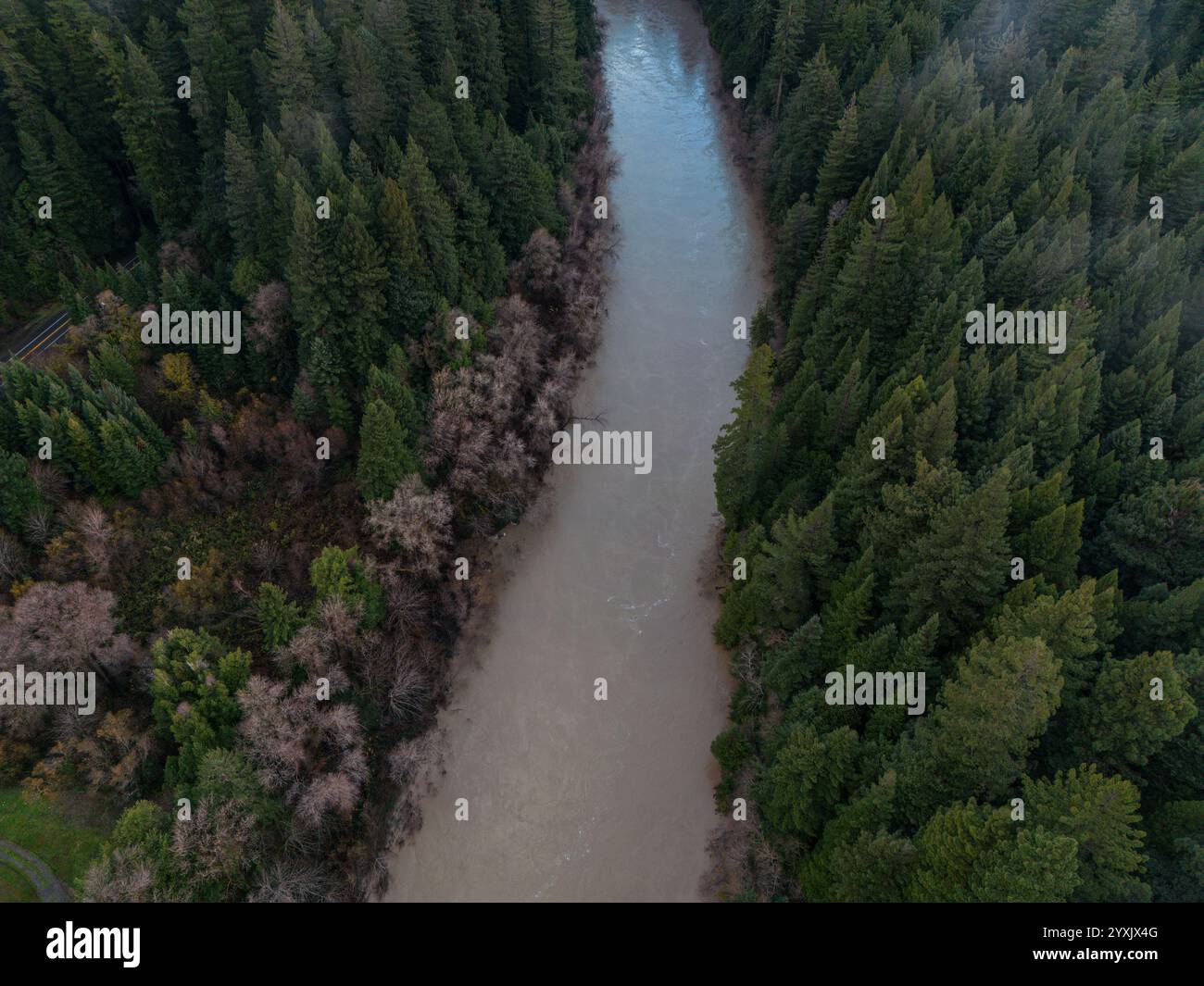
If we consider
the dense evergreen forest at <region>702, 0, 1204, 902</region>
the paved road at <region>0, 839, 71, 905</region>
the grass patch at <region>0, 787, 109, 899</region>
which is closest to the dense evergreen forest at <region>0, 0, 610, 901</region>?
the grass patch at <region>0, 787, 109, 899</region>

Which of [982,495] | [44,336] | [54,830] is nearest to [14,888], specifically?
[54,830]

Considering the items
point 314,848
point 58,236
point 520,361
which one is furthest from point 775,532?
point 58,236

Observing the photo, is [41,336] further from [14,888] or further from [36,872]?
[14,888]

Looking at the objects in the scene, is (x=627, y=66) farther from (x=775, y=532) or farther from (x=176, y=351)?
(x=775, y=532)

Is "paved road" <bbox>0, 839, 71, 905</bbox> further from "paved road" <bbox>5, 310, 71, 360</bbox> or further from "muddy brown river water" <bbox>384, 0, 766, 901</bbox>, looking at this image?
"paved road" <bbox>5, 310, 71, 360</bbox>

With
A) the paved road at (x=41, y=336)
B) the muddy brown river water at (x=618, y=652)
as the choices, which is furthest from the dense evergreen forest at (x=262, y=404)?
the muddy brown river water at (x=618, y=652)
